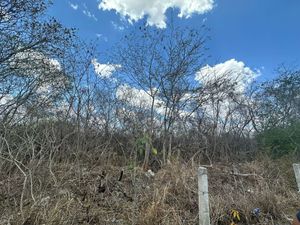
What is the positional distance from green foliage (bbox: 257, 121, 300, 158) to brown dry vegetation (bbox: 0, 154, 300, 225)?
402 cm

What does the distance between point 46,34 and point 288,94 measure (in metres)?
12.7

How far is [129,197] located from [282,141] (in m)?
8.29

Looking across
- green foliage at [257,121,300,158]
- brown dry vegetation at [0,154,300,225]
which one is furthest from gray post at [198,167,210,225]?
green foliage at [257,121,300,158]

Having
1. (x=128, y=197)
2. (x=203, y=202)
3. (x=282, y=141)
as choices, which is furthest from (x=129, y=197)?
(x=282, y=141)

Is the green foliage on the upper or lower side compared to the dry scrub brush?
upper

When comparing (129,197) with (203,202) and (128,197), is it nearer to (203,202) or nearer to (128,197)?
(128,197)

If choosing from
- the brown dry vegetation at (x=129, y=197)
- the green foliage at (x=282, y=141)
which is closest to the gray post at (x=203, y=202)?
the brown dry vegetation at (x=129, y=197)

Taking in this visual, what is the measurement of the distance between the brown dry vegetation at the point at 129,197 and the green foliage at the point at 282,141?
13.2 feet

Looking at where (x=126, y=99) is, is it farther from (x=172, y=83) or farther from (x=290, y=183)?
(x=290, y=183)

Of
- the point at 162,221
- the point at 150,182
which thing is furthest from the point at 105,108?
the point at 162,221

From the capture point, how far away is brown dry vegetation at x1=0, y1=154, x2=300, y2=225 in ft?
12.3

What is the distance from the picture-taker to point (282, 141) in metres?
11.1

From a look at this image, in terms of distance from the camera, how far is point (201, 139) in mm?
11773

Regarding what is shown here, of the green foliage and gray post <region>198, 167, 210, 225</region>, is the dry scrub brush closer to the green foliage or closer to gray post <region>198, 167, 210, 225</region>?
gray post <region>198, 167, 210, 225</region>
